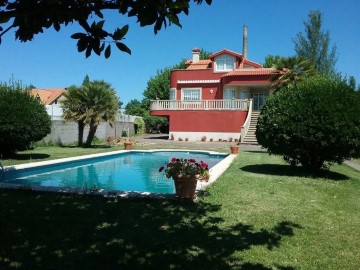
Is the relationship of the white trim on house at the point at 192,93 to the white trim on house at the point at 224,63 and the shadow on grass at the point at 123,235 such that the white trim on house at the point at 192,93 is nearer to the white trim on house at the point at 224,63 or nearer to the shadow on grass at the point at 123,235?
the white trim on house at the point at 224,63

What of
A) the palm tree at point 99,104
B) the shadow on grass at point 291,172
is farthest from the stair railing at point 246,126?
the shadow on grass at point 291,172

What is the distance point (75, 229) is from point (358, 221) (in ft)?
16.7

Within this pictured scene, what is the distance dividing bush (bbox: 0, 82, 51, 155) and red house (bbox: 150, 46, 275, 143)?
61.4ft

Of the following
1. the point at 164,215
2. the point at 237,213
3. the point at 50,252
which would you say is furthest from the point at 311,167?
the point at 50,252

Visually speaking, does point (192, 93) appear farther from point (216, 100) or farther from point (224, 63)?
point (216, 100)

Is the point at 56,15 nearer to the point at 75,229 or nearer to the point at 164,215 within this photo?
the point at 75,229

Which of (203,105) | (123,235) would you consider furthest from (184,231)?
(203,105)

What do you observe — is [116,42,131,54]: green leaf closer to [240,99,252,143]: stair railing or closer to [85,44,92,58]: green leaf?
[85,44,92,58]: green leaf

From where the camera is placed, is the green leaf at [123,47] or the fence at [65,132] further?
the fence at [65,132]

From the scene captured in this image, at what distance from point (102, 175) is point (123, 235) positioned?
953cm

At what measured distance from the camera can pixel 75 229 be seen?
5.89 meters

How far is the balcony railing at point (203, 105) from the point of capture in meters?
33.8

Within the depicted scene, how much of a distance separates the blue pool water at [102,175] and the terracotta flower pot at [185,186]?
10.1ft

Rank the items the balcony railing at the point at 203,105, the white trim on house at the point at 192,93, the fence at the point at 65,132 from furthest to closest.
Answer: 1. the white trim on house at the point at 192,93
2. the balcony railing at the point at 203,105
3. the fence at the point at 65,132
